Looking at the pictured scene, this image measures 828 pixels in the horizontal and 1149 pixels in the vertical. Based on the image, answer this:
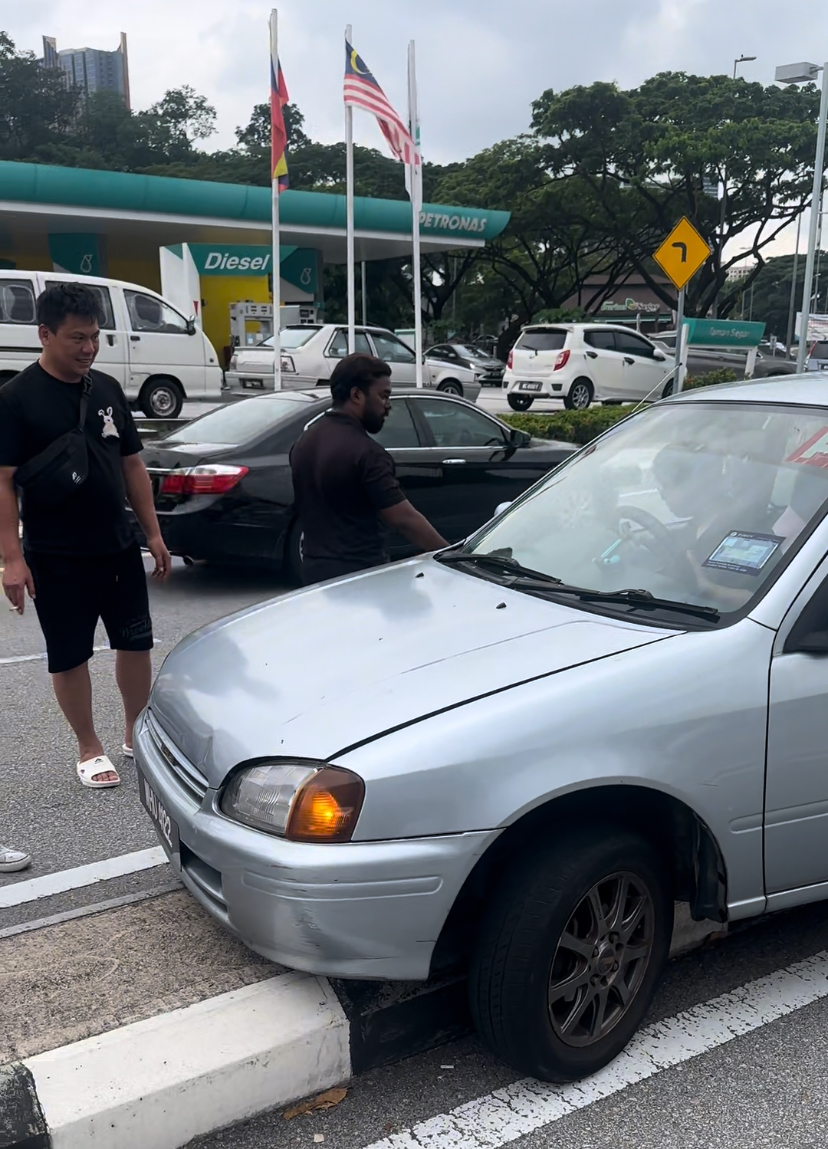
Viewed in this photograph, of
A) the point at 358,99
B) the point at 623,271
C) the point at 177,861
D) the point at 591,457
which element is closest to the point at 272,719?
the point at 177,861

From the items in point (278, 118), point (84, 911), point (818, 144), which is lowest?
point (84, 911)

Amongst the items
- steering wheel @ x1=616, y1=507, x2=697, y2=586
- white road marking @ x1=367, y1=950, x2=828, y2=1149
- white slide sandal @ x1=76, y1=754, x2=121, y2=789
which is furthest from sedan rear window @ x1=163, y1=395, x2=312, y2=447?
white road marking @ x1=367, y1=950, x2=828, y2=1149

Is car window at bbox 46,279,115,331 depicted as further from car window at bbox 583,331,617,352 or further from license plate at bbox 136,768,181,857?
license plate at bbox 136,768,181,857

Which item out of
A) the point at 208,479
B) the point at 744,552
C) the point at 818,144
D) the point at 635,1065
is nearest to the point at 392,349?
the point at 818,144

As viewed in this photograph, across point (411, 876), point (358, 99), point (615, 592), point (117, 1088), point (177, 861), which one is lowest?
point (117, 1088)

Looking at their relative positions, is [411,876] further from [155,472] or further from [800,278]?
[800,278]

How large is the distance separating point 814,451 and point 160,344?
50.4 feet

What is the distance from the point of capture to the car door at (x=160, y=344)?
55.6 feet

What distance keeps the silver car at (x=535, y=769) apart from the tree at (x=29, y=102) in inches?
2476

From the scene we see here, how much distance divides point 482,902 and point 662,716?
600mm

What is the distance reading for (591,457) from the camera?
3898 mm

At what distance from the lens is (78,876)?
3607mm

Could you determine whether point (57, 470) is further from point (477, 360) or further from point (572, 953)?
point (477, 360)

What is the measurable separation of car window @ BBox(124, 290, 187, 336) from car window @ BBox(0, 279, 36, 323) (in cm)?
148
